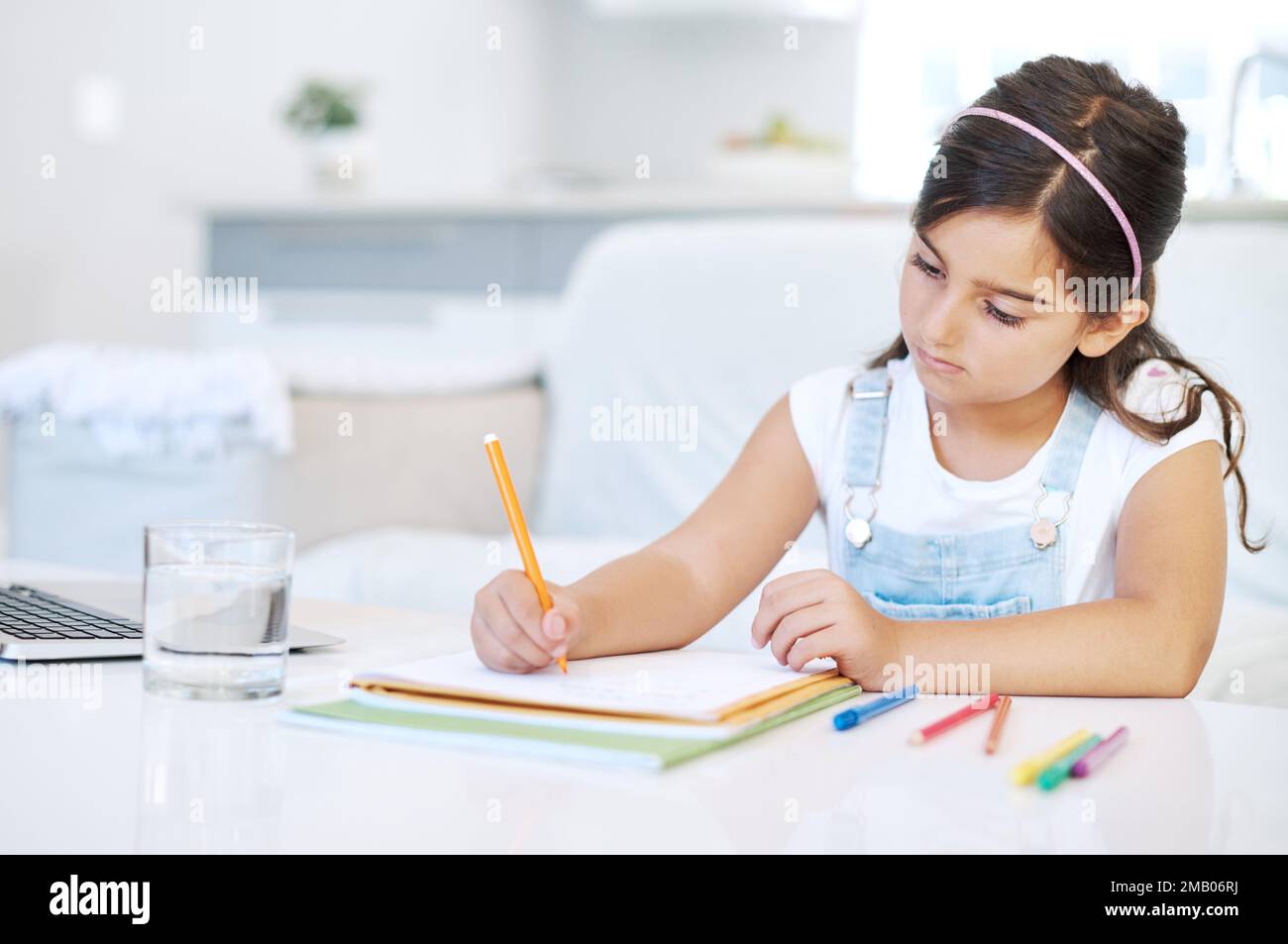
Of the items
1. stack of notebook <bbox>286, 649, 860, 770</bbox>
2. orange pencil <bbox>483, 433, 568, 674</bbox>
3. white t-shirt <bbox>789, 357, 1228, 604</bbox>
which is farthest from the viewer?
white t-shirt <bbox>789, 357, 1228, 604</bbox>

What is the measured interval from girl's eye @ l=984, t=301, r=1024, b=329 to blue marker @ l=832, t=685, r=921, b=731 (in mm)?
345

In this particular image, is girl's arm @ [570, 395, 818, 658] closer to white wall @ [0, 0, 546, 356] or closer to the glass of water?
the glass of water

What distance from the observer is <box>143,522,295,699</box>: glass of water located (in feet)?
2.23

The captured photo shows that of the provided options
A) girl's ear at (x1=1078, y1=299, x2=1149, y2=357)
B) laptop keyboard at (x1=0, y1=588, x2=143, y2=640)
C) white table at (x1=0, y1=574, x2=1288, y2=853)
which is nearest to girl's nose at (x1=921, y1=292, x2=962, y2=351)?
girl's ear at (x1=1078, y1=299, x2=1149, y2=357)

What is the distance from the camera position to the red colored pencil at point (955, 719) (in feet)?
2.12

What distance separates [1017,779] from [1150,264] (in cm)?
66

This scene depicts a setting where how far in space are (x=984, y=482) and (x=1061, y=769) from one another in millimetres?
609

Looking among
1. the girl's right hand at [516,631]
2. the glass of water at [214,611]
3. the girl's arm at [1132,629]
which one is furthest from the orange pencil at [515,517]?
the girl's arm at [1132,629]

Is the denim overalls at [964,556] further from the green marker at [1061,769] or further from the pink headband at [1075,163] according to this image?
the green marker at [1061,769]

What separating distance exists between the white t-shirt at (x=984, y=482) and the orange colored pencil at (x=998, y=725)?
16.2 inches

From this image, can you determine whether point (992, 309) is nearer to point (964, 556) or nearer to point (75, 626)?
point (964, 556)
